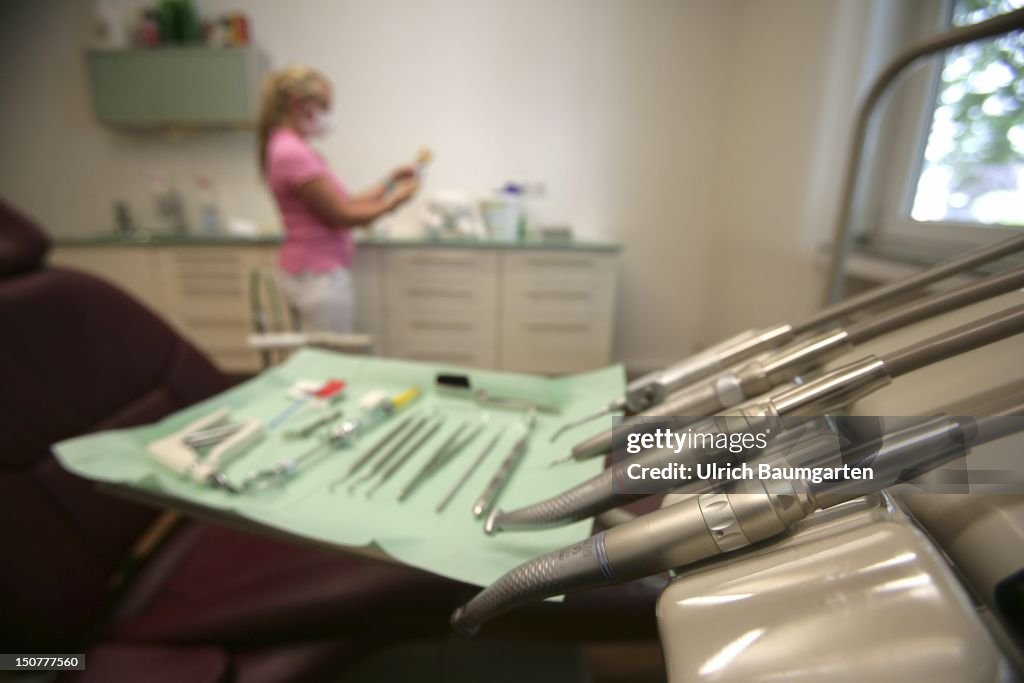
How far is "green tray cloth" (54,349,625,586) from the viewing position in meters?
0.47

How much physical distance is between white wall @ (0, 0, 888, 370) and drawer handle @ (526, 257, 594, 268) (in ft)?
1.70

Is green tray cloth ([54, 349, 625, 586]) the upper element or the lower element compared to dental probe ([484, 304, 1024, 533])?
lower

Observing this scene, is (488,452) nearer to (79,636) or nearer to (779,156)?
(79,636)

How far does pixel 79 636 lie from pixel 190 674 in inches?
8.0

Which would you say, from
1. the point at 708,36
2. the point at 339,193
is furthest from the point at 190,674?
the point at 708,36

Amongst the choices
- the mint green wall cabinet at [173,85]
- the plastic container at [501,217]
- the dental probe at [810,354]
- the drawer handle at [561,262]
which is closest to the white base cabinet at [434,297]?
the drawer handle at [561,262]

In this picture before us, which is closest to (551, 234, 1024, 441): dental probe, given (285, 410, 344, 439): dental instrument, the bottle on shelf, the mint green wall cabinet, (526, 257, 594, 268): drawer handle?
(285, 410, 344, 439): dental instrument

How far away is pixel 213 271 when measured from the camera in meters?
2.29

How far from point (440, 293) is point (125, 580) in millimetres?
1711

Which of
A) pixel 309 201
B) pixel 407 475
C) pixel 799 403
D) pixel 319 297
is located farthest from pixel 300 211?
pixel 799 403

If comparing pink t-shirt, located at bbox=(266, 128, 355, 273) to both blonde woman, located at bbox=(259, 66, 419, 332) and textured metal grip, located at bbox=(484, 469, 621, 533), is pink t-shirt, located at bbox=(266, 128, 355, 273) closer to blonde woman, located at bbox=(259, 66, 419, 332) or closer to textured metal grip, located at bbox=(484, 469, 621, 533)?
blonde woman, located at bbox=(259, 66, 419, 332)

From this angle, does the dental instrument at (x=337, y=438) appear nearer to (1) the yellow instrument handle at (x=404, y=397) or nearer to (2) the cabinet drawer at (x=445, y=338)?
(1) the yellow instrument handle at (x=404, y=397)

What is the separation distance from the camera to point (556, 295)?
232 cm

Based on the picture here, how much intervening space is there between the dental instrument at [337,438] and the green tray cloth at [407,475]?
0.01 meters
